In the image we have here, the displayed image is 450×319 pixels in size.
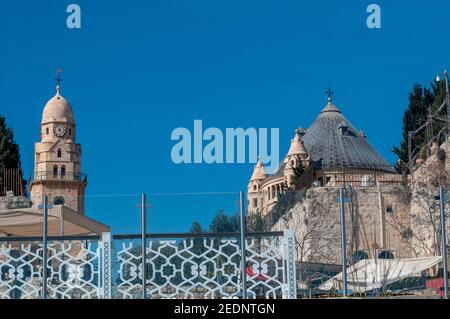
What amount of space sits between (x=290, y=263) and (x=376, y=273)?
19.6 feet

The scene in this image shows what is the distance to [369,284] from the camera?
17688mm

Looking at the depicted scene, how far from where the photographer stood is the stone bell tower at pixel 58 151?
193 ft

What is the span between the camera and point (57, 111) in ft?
199

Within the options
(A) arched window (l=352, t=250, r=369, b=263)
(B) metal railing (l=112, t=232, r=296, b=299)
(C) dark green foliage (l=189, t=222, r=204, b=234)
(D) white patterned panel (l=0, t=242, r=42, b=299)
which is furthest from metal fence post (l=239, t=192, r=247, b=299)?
(A) arched window (l=352, t=250, r=369, b=263)

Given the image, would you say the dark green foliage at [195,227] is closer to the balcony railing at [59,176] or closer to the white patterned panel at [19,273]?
the white patterned panel at [19,273]

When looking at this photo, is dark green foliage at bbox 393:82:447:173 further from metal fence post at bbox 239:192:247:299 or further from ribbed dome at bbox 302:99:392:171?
metal fence post at bbox 239:192:247:299

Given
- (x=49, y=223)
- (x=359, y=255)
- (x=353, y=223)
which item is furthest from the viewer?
(x=353, y=223)

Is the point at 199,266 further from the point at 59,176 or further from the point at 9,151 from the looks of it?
the point at 59,176

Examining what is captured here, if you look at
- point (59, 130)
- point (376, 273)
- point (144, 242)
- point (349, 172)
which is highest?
point (59, 130)

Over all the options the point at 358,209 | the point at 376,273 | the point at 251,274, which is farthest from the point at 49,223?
the point at 358,209

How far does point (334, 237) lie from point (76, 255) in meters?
17.1

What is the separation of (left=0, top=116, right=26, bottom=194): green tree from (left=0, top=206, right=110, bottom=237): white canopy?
3003 cm
